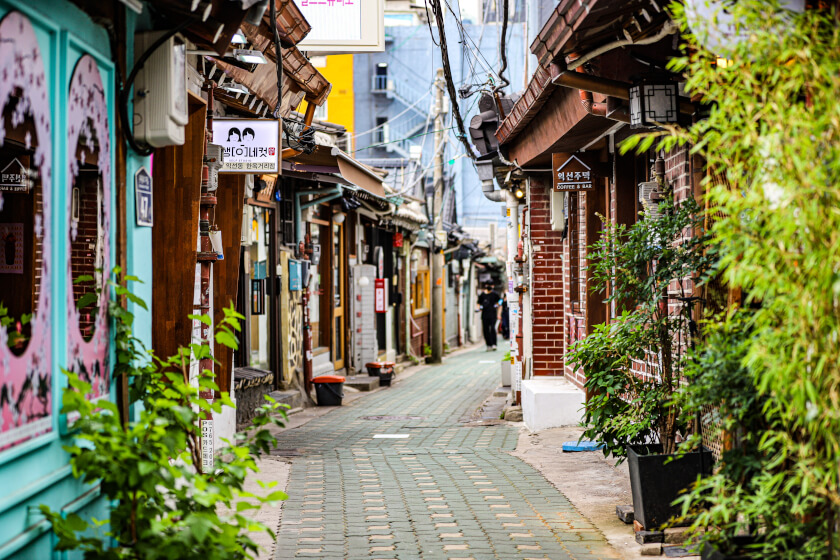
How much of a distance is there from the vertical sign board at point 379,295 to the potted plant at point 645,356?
14.9 meters

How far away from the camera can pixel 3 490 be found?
3.40m

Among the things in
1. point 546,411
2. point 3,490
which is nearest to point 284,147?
point 546,411

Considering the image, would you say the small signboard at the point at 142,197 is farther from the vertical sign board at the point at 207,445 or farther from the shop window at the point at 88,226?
the vertical sign board at the point at 207,445

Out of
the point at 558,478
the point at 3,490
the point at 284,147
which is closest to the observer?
the point at 3,490

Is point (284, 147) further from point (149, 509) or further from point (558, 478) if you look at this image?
point (149, 509)

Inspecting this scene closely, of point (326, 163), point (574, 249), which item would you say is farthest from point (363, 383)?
point (574, 249)

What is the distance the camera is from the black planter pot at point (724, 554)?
4037 mm

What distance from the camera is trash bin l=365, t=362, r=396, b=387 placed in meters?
20.0

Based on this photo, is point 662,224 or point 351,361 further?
point 351,361

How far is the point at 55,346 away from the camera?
3.90 metres

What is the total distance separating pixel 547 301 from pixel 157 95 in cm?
946

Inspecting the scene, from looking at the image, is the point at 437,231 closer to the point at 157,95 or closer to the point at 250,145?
the point at 250,145

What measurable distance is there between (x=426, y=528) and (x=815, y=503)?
3540mm

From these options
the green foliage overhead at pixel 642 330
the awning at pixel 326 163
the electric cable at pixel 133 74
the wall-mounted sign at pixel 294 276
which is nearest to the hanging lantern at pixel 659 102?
the green foliage overhead at pixel 642 330
